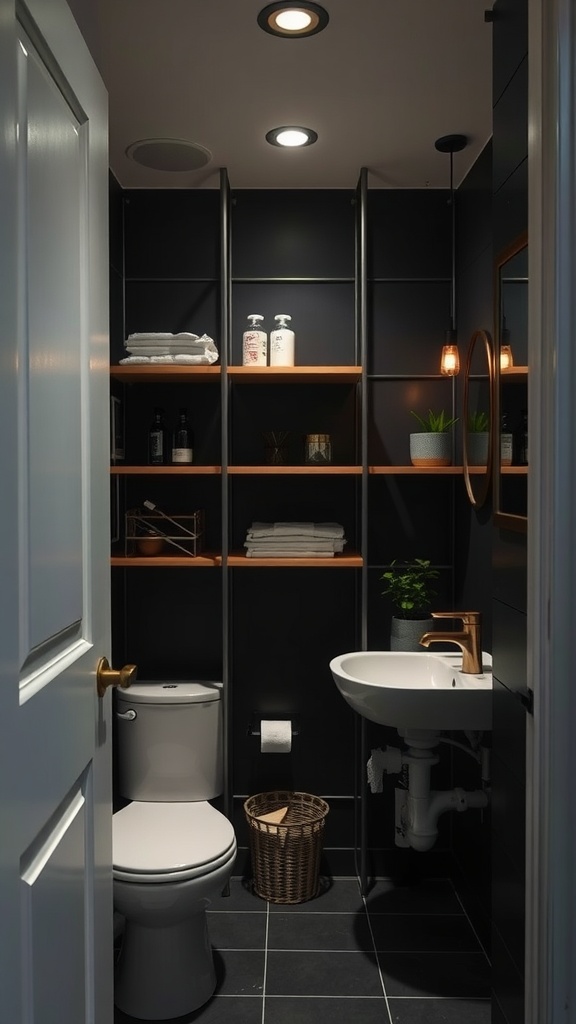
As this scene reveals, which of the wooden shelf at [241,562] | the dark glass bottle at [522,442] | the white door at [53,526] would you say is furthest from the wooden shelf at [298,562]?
the white door at [53,526]

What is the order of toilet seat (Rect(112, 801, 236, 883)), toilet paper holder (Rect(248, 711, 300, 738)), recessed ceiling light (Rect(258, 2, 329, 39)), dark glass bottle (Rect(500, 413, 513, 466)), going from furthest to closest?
toilet paper holder (Rect(248, 711, 300, 738)), toilet seat (Rect(112, 801, 236, 883)), recessed ceiling light (Rect(258, 2, 329, 39)), dark glass bottle (Rect(500, 413, 513, 466))

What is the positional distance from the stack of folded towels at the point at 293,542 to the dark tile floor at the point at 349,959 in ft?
3.90

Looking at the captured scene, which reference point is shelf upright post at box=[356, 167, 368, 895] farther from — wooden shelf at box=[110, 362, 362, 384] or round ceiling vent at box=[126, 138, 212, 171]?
round ceiling vent at box=[126, 138, 212, 171]

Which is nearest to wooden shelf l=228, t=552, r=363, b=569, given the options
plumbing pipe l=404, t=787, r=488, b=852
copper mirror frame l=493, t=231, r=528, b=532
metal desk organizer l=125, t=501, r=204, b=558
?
metal desk organizer l=125, t=501, r=204, b=558

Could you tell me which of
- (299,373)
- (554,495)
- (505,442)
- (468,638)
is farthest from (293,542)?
(554,495)

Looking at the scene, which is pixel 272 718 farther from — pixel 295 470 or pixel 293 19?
pixel 293 19

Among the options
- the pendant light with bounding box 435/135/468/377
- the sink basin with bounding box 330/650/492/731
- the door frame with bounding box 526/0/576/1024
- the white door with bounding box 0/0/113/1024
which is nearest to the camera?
the white door with bounding box 0/0/113/1024

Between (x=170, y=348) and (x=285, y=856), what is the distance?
68.9 inches

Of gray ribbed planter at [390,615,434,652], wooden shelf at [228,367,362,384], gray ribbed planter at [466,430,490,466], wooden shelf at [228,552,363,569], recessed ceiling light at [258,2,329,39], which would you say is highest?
recessed ceiling light at [258,2,329,39]

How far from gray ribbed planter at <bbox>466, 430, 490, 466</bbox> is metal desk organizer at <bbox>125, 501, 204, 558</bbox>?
97 centimetres

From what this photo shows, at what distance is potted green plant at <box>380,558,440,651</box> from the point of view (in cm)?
282

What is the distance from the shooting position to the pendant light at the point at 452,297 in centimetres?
256

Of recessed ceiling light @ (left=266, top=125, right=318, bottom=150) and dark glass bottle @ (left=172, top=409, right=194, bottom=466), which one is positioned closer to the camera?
recessed ceiling light @ (left=266, top=125, right=318, bottom=150)

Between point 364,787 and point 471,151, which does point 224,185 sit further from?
point 364,787
